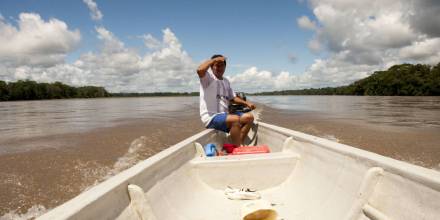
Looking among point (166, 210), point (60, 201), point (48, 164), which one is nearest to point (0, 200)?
point (60, 201)

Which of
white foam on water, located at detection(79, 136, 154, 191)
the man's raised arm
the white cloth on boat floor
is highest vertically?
the man's raised arm

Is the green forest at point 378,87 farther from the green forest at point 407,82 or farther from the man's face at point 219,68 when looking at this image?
the man's face at point 219,68

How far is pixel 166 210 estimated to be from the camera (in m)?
2.18

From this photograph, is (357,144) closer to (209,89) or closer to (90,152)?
(209,89)

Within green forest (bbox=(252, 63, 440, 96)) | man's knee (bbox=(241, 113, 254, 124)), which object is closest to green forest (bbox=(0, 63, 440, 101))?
green forest (bbox=(252, 63, 440, 96))

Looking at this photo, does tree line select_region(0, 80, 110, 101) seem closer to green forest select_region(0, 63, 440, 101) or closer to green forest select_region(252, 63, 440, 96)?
green forest select_region(0, 63, 440, 101)

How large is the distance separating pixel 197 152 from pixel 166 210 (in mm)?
1405

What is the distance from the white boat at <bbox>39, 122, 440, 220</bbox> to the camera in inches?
61.7

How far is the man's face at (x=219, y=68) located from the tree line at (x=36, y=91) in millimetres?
94063

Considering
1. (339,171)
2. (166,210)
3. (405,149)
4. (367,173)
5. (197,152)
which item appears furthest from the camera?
(405,149)

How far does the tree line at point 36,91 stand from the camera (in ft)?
266

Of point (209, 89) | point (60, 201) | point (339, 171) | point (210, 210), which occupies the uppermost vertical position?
point (209, 89)

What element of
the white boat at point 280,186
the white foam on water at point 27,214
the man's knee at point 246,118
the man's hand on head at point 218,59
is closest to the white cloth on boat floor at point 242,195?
the white boat at point 280,186

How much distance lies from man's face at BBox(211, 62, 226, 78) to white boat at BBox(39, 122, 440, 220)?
51.6 inches
